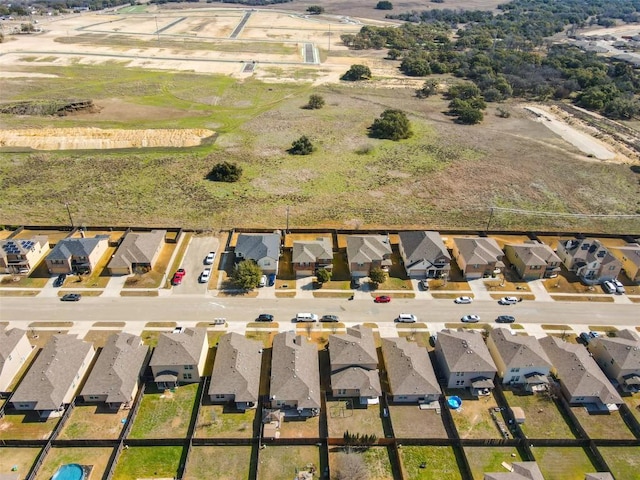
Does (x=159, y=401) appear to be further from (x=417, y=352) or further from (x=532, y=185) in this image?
(x=532, y=185)

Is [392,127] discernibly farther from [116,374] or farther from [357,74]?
[116,374]

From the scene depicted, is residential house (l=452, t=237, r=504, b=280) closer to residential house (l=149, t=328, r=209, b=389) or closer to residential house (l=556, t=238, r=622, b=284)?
residential house (l=556, t=238, r=622, b=284)

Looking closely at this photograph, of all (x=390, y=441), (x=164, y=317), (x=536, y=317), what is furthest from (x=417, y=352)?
(x=164, y=317)

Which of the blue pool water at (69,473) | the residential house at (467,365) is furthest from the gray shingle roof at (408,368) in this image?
the blue pool water at (69,473)

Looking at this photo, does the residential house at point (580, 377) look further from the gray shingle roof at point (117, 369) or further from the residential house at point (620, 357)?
the gray shingle roof at point (117, 369)

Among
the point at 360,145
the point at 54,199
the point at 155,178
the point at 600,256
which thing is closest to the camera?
the point at 600,256

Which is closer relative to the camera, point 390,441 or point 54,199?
point 390,441

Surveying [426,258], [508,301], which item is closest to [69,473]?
[426,258]
